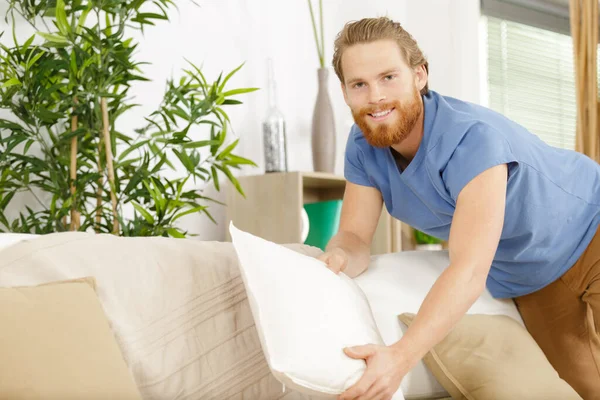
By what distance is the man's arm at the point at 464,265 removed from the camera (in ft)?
4.24

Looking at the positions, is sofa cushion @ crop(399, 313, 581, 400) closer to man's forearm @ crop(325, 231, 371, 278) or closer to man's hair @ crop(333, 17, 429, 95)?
man's forearm @ crop(325, 231, 371, 278)

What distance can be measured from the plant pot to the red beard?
1493 millimetres

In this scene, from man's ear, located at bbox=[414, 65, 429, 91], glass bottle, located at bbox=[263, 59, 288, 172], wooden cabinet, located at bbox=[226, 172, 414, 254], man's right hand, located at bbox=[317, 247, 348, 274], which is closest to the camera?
A: man's right hand, located at bbox=[317, 247, 348, 274]

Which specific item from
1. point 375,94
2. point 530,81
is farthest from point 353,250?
point 530,81

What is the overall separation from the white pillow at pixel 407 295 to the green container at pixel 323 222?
1285 mm

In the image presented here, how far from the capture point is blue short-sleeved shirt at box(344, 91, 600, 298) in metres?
1.52

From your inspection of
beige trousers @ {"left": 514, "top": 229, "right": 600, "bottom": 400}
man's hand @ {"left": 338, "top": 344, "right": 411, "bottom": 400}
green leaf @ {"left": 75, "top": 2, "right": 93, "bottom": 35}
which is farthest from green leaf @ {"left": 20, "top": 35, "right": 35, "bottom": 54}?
beige trousers @ {"left": 514, "top": 229, "right": 600, "bottom": 400}

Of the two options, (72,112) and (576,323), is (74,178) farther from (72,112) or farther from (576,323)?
(576,323)

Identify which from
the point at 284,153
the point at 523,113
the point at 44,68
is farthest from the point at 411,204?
the point at 523,113

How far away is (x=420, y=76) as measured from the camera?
1726mm

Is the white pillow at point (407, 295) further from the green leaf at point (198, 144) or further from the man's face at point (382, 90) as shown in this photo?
the green leaf at point (198, 144)

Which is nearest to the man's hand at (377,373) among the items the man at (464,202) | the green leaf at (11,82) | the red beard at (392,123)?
the man at (464,202)

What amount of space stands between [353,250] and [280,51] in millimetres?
1872

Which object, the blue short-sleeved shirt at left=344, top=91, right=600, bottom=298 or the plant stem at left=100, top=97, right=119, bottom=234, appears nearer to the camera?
the blue short-sleeved shirt at left=344, top=91, right=600, bottom=298
